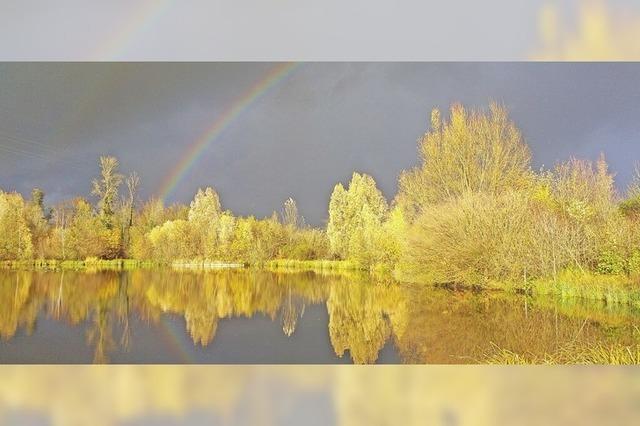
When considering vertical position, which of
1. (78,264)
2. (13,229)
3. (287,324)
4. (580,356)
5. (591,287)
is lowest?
(580,356)

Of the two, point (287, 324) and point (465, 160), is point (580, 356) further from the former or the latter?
point (287, 324)

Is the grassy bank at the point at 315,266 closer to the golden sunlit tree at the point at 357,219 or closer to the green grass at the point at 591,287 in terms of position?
the golden sunlit tree at the point at 357,219

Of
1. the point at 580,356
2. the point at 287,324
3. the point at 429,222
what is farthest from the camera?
the point at 429,222

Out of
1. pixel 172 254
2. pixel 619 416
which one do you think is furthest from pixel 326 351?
pixel 619 416

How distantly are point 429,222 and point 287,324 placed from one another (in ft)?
4.33

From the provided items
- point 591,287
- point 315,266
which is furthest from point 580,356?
point 315,266

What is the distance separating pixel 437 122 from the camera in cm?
528

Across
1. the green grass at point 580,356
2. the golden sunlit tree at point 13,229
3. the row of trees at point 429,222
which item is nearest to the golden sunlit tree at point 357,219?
the row of trees at point 429,222

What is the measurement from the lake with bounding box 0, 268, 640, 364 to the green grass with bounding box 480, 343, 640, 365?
4 cm

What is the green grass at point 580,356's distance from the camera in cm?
505

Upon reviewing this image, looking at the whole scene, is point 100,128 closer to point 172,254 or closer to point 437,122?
point 172,254

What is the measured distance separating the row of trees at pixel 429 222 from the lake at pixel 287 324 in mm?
246

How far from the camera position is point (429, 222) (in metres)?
5.30
